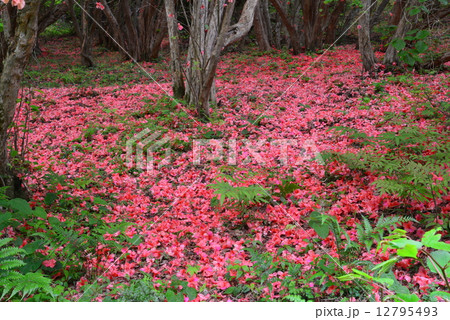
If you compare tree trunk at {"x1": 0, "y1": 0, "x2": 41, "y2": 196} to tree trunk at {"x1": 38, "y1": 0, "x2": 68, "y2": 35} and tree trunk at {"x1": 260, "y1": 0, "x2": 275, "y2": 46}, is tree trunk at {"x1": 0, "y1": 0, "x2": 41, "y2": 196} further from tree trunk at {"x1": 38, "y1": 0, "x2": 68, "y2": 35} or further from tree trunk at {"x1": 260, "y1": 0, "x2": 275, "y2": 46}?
tree trunk at {"x1": 260, "y1": 0, "x2": 275, "y2": 46}

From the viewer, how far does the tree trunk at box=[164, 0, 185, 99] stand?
7.36 metres

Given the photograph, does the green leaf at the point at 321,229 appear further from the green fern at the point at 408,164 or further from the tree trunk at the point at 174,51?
the tree trunk at the point at 174,51

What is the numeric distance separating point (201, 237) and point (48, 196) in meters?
2.02

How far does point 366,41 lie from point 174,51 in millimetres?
5273

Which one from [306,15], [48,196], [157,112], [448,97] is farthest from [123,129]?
[306,15]

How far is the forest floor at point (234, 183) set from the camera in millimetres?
2910

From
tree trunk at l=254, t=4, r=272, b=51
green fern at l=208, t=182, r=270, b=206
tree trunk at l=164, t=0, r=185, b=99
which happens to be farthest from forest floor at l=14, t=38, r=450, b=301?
tree trunk at l=254, t=4, r=272, b=51

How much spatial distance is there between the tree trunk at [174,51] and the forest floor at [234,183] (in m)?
0.51

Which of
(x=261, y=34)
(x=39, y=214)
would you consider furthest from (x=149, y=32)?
(x=39, y=214)

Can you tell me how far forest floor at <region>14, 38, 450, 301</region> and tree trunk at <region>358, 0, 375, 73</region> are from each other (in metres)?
0.39

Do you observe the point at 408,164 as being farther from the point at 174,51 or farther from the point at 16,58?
the point at 174,51

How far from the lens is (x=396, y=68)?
9109mm

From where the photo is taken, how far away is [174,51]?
25.3ft
